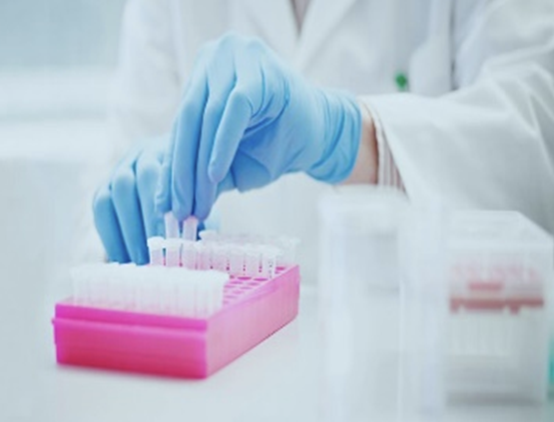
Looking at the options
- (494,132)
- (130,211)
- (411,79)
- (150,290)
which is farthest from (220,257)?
(411,79)

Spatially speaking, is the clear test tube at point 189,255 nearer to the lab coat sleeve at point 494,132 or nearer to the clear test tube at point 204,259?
the clear test tube at point 204,259

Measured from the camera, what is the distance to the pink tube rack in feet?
2.32

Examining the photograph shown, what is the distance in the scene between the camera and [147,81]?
1.63 m

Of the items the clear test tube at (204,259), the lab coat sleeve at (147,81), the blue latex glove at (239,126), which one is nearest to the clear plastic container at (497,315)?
the clear test tube at (204,259)

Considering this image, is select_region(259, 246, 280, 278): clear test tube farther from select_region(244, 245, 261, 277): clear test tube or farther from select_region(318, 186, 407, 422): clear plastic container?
select_region(318, 186, 407, 422): clear plastic container

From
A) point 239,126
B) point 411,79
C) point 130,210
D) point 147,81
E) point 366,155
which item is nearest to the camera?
point 239,126

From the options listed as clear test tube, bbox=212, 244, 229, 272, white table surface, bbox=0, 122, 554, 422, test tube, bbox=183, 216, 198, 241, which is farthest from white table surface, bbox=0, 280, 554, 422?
test tube, bbox=183, 216, 198, 241

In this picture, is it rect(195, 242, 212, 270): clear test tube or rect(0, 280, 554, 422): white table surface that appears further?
rect(195, 242, 212, 270): clear test tube

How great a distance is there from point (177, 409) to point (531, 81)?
0.90m

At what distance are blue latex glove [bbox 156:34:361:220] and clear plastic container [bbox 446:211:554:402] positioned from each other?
45cm

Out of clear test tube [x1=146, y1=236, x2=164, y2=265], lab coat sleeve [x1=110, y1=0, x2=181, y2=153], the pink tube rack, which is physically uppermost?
lab coat sleeve [x1=110, y1=0, x2=181, y2=153]

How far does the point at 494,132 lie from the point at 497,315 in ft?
2.30

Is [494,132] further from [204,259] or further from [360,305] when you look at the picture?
[360,305]

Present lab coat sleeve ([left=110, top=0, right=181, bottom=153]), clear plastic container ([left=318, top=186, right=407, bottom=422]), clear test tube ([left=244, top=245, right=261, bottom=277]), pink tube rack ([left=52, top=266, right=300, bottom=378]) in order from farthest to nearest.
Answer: lab coat sleeve ([left=110, top=0, right=181, bottom=153])
clear test tube ([left=244, top=245, right=261, bottom=277])
pink tube rack ([left=52, top=266, right=300, bottom=378])
clear plastic container ([left=318, top=186, right=407, bottom=422])
